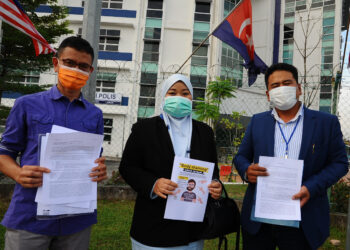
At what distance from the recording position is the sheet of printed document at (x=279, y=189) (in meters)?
1.75

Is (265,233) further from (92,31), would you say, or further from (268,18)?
(268,18)

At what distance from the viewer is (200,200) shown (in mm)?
1801

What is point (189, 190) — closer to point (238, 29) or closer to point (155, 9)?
point (238, 29)

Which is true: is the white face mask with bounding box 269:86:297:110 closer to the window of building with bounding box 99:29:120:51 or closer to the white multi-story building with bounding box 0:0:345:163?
the white multi-story building with bounding box 0:0:345:163

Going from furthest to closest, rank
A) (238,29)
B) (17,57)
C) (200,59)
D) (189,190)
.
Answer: (200,59), (17,57), (238,29), (189,190)

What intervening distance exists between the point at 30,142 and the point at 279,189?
61.8 inches

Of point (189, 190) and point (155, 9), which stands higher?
point (155, 9)

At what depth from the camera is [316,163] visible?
1.87 metres

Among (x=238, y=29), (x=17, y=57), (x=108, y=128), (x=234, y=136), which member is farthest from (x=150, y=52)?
(x=238, y=29)

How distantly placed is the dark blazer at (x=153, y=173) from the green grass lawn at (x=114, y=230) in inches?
71.3

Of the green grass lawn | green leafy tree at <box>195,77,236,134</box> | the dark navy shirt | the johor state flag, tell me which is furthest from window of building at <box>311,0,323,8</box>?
the dark navy shirt

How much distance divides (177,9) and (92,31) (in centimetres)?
1909

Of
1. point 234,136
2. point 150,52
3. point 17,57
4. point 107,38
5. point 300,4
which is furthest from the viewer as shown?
point 300,4

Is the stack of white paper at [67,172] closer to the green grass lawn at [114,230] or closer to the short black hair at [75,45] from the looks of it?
the short black hair at [75,45]
